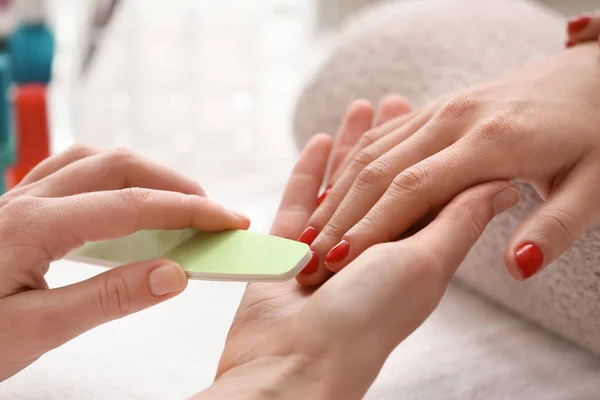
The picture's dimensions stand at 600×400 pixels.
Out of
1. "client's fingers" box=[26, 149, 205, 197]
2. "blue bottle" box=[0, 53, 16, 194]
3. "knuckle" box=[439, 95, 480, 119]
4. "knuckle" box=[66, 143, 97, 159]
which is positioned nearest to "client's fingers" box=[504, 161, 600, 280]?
"knuckle" box=[439, 95, 480, 119]

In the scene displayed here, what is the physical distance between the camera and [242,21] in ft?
5.37

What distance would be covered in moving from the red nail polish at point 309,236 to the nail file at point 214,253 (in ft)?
0.23

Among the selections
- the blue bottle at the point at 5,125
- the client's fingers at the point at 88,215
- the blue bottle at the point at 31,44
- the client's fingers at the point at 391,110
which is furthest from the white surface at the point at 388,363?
the blue bottle at the point at 31,44

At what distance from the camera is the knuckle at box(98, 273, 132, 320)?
1.87ft

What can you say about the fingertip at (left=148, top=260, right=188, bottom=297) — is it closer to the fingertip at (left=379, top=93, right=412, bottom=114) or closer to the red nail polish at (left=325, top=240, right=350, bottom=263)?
the red nail polish at (left=325, top=240, right=350, bottom=263)

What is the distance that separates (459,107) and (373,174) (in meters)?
0.12

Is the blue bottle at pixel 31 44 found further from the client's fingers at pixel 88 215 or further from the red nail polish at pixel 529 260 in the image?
the red nail polish at pixel 529 260

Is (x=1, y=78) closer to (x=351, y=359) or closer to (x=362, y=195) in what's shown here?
(x=362, y=195)

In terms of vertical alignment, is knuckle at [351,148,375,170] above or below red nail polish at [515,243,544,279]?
above

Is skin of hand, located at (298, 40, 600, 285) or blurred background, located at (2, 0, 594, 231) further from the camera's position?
blurred background, located at (2, 0, 594, 231)

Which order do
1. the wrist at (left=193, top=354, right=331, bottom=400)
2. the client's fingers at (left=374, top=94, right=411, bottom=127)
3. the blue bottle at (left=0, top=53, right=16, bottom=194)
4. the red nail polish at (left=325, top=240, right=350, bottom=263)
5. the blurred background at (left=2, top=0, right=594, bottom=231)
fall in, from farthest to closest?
the blurred background at (left=2, top=0, right=594, bottom=231)
the blue bottle at (left=0, top=53, right=16, bottom=194)
the client's fingers at (left=374, top=94, right=411, bottom=127)
the red nail polish at (left=325, top=240, right=350, bottom=263)
the wrist at (left=193, top=354, right=331, bottom=400)

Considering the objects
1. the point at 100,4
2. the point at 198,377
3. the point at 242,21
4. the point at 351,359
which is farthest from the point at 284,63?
the point at 351,359

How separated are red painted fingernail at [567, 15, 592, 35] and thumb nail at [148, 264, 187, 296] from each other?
588 mm

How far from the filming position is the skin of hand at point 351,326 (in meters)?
0.51
